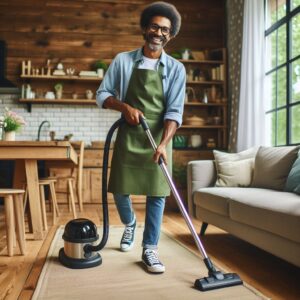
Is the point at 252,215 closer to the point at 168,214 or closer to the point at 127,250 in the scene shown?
the point at 127,250

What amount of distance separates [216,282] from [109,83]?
4.06 feet

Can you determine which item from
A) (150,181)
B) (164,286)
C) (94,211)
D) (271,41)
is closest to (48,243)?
(150,181)

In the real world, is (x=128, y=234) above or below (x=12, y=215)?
below

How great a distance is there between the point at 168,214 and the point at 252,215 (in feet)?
7.81

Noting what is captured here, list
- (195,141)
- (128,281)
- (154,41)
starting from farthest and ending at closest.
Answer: (195,141) → (154,41) → (128,281)

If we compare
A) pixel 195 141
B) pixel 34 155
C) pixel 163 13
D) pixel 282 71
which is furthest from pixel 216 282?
pixel 195 141

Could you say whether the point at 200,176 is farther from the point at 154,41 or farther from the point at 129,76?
the point at 154,41

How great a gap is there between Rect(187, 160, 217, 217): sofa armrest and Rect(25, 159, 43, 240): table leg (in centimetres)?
130

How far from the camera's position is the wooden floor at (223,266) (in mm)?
1867

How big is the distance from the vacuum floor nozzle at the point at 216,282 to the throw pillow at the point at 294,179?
1.00 m

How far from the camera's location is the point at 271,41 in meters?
4.54

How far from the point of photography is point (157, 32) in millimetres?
2184

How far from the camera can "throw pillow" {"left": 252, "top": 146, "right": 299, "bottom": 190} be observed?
2.96m

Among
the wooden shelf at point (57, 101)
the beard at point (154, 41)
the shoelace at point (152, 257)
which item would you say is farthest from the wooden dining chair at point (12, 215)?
the wooden shelf at point (57, 101)
